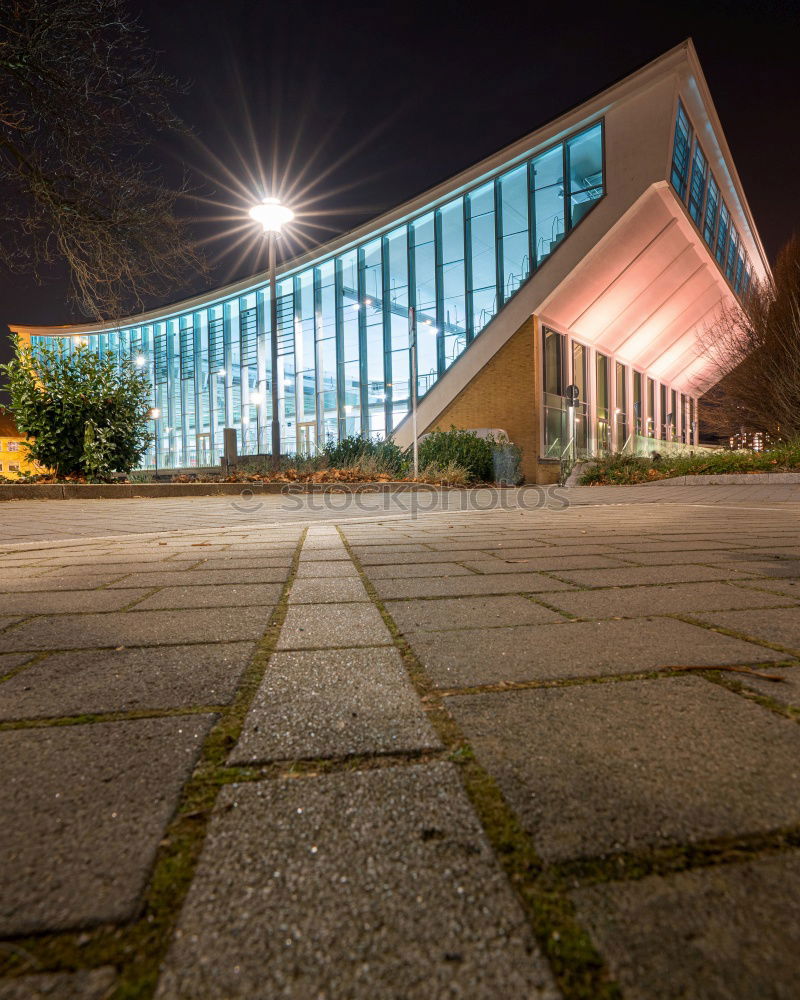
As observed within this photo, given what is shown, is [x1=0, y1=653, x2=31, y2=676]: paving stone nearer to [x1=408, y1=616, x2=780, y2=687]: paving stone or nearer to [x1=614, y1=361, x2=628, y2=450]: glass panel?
[x1=408, y1=616, x2=780, y2=687]: paving stone

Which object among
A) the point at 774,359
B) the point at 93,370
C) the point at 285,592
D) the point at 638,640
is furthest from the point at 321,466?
the point at 638,640

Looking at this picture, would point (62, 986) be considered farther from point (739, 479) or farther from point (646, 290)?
point (646, 290)

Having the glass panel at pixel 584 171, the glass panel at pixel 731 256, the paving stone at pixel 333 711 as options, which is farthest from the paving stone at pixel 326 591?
the glass panel at pixel 731 256

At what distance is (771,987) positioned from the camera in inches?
18.9

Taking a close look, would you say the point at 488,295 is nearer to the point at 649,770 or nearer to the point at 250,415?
the point at 250,415

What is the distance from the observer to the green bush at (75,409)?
1043cm

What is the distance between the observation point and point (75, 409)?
417 inches

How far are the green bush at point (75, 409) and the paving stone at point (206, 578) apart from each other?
30.3ft

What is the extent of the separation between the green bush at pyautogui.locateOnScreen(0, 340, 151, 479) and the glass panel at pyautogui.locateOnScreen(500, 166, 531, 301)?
50.1 ft

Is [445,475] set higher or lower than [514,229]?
lower

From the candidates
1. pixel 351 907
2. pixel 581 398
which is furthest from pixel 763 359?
pixel 351 907

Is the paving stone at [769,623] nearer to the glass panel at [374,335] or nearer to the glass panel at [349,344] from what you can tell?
the glass panel at [374,335]

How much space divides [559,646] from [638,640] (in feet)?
0.77

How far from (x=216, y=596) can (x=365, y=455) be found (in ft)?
40.8
